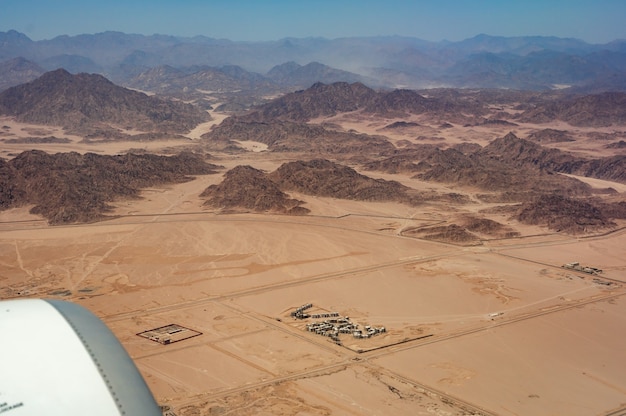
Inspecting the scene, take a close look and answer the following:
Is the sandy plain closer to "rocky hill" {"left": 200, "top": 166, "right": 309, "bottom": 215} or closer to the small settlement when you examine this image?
the small settlement

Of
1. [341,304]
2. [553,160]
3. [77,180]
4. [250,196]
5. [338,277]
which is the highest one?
[77,180]

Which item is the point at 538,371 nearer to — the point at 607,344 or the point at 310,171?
the point at 607,344

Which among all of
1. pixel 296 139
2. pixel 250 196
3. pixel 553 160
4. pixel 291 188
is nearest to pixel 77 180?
pixel 250 196

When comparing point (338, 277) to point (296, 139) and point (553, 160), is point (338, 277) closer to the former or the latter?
point (553, 160)

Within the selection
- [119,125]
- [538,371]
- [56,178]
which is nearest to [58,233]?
[56,178]

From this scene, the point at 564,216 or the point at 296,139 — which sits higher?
the point at 296,139

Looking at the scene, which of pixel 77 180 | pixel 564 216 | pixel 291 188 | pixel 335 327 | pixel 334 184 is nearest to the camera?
pixel 335 327
